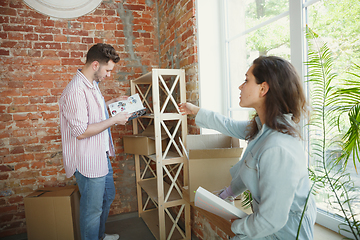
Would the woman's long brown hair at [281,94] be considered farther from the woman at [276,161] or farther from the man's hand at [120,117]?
the man's hand at [120,117]

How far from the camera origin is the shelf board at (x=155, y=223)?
254 centimetres

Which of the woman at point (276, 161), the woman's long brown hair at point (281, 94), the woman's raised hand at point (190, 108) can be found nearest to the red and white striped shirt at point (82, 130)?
the woman's raised hand at point (190, 108)

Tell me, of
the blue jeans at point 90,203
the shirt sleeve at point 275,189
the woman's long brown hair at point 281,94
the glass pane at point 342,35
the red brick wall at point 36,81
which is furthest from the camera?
the red brick wall at point 36,81

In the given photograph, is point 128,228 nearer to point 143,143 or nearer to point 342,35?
point 143,143

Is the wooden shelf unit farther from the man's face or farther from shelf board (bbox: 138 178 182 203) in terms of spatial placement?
the man's face

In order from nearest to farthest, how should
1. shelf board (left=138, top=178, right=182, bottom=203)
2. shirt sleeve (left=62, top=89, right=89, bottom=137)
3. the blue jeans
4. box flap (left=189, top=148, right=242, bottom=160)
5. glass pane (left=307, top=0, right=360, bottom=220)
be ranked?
glass pane (left=307, top=0, right=360, bottom=220) < box flap (left=189, top=148, right=242, bottom=160) < shirt sleeve (left=62, top=89, right=89, bottom=137) < the blue jeans < shelf board (left=138, top=178, right=182, bottom=203)

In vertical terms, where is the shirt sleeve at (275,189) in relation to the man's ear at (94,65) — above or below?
below

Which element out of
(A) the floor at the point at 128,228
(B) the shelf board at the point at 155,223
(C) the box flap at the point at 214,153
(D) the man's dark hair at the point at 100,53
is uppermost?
(D) the man's dark hair at the point at 100,53

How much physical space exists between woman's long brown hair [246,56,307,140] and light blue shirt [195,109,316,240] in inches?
1.3

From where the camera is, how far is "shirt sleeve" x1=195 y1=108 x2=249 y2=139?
151 centimetres

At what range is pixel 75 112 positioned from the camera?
192cm

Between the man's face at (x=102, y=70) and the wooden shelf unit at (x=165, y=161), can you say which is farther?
the wooden shelf unit at (x=165, y=161)

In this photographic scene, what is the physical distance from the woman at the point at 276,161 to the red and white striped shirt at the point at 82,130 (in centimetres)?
138

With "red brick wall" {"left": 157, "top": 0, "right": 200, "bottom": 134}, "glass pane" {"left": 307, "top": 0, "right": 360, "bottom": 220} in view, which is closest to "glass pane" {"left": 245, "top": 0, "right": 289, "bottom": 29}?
"glass pane" {"left": 307, "top": 0, "right": 360, "bottom": 220}
